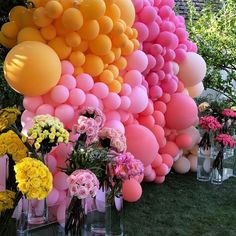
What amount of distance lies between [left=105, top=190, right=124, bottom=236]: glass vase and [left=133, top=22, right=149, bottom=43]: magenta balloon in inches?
46.0

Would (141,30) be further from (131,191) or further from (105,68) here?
(131,191)

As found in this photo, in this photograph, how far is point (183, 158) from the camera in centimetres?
341

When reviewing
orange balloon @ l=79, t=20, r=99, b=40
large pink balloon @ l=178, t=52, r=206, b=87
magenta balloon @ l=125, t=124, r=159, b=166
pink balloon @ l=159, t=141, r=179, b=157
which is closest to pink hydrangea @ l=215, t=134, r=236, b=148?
pink balloon @ l=159, t=141, r=179, b=157

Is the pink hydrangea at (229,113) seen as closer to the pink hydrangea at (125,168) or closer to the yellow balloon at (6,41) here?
the pink hydrangea at (125,168)

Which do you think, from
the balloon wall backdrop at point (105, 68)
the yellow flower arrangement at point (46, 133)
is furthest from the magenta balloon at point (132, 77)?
the yellow flower arrangement at point (46, 133)

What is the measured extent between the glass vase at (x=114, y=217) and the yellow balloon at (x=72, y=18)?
0.97 m

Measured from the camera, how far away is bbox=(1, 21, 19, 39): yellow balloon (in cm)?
229

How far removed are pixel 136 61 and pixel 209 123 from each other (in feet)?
2.91

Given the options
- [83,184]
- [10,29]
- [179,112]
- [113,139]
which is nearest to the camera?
[83,184]

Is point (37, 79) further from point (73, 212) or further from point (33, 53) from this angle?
point (73, 212)

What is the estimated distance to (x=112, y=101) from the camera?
243 cm

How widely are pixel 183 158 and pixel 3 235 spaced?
180cm

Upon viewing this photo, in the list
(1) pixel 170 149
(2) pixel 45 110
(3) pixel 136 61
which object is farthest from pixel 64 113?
(1) pixel 170 149

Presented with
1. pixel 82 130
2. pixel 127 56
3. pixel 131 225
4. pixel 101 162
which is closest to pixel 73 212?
pixel 101 162
